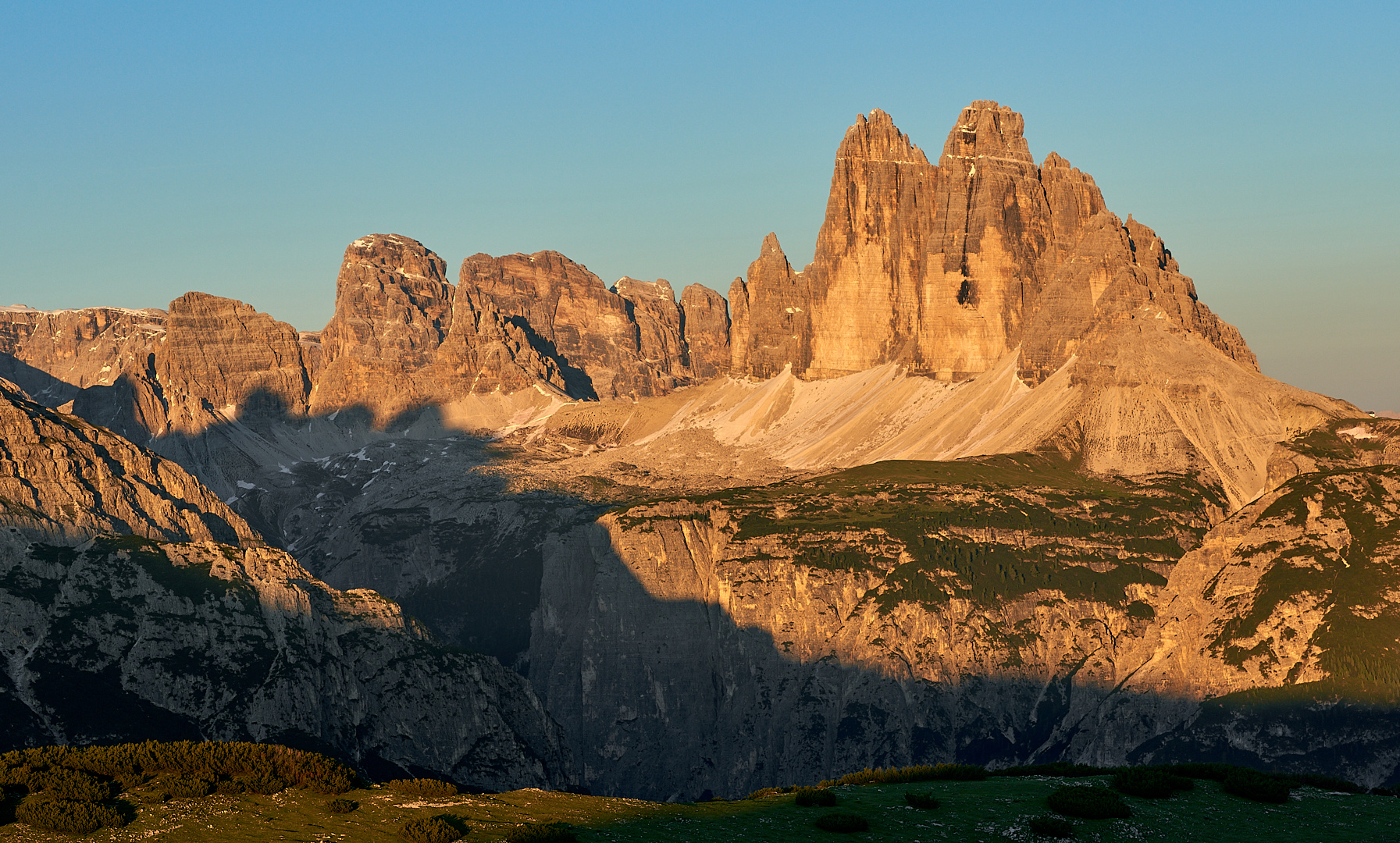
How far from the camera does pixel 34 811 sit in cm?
5406

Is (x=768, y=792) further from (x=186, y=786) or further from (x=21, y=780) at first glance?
(x=21, y=780)

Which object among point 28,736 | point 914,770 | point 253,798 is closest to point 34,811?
point 253,798

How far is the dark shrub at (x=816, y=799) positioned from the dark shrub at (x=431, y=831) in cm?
1472

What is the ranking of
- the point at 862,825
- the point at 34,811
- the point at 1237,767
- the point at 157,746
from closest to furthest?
the point at 34,811 → the point at 862,825 → the point at 157,746 → the point at 1237,767

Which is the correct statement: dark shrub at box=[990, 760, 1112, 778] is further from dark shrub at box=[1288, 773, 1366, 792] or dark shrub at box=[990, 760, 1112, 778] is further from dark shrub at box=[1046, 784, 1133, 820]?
dark shrub at box=[1046, 784, 1133, 820]

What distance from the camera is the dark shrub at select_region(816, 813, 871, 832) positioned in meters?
57.5

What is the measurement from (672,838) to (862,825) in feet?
23.1

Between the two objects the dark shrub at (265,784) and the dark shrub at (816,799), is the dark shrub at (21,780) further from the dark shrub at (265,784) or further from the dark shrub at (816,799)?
the dark shrub at (816,799)

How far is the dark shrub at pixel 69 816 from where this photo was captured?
53250 millimetres

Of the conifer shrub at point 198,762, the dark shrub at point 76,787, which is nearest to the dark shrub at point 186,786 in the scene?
the conifer shrub at point 198,762

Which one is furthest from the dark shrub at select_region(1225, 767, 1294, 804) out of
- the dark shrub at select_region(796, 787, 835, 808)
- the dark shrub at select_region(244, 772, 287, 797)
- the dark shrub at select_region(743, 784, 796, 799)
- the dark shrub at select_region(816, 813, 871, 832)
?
the dark shrub at select_region(244, 772, 287, 797)

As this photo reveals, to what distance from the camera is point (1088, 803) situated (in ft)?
193

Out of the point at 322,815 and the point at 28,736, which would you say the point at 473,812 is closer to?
the point at 322,815

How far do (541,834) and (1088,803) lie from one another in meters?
20.7
